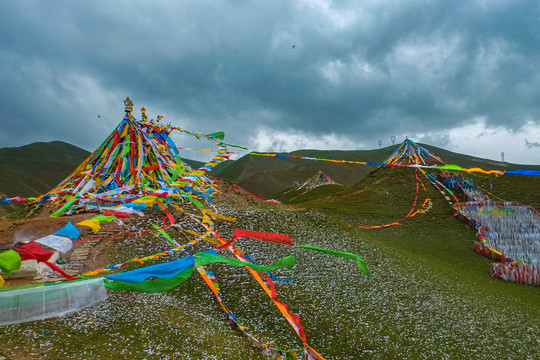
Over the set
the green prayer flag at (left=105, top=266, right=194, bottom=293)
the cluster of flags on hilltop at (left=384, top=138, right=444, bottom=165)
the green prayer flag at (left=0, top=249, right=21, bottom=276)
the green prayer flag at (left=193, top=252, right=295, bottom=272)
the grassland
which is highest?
the cluster of flags on hilltop at (left=384, top=138, right=444, bottom=165)

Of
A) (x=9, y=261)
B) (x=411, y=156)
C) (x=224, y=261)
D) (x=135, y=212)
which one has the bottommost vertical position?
(x=224, y=261)

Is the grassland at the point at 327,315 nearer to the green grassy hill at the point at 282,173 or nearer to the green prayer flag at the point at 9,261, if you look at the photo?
the green prayer flag at the point at 9,261

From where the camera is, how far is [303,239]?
17.4 metres

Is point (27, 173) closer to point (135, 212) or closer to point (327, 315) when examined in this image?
point (135, 212)

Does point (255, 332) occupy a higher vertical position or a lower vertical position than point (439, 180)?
lower

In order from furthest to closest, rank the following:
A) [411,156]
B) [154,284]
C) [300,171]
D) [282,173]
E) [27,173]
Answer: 1. [27,173]
2. [300,171]
3. [282,173]
4. [411,156]
5. [154,284]

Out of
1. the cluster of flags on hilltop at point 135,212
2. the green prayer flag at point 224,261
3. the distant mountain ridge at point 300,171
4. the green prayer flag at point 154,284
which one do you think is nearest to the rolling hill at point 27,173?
the cluster of flags on hilltop at point 135,212

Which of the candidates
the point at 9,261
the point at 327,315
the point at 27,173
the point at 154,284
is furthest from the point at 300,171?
the point at 9,261

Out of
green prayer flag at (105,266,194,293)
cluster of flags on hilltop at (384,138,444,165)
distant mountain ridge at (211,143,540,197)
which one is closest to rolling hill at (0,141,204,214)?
distant mountain ridge at (211,143,540,197)

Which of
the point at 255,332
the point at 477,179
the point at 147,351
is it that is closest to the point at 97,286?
the point at 147,351

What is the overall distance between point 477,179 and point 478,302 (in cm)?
2888

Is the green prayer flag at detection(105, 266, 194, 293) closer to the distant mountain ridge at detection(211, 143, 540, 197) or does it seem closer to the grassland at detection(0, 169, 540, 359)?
the grassland at detection(0, 169, 540, 359)

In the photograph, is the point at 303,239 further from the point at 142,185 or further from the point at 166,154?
the point at 166,154

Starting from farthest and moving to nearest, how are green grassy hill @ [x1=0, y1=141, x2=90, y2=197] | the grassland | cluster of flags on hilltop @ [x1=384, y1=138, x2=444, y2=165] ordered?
green grassy hill @ [x1=0, y1=141, x2=90, y2=197]
cluster of flags on hilltop @ [x1=384, y1=138, x2=444, y2=165]
the grassland
